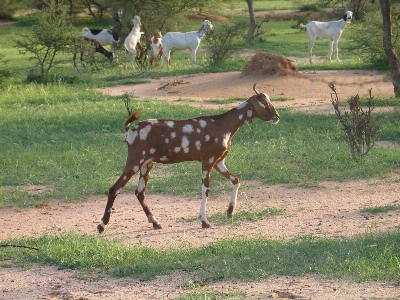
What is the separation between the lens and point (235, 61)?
76.7ft

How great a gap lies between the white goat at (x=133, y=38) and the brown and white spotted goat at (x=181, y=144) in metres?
15.7

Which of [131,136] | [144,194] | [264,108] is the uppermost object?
[264,108]

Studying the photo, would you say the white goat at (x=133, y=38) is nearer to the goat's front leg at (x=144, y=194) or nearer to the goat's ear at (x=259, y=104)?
the goat's ear at (x=259, y=104)

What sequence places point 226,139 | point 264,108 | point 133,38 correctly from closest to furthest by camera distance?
point 226,139 → point 264,108 → point 133,38

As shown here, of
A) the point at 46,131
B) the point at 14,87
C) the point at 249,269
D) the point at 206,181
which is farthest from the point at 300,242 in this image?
the point at 14,87

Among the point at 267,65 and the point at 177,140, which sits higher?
the point at 177,140

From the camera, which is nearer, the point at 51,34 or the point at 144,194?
the point at 144,194

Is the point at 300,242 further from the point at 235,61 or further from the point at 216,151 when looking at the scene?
the point at 235,61

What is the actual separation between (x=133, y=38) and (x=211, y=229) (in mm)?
16769

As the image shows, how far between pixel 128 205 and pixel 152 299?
141 inches

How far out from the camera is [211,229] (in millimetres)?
7918

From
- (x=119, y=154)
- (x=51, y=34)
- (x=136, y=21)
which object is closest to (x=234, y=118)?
(x=119, y=154)

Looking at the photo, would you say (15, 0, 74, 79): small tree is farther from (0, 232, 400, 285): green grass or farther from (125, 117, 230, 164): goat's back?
(0, 232, 400, 285): green grass

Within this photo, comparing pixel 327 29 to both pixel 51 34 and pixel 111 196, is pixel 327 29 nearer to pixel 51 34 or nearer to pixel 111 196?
pixel 51 34
